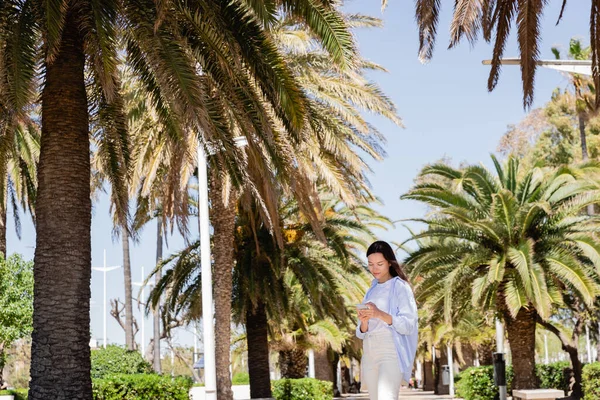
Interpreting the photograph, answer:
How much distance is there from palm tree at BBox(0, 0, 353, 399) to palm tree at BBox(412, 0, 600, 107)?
50.2 inches

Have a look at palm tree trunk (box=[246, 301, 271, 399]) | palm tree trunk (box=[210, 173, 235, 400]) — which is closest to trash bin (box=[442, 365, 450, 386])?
palm tree trunk (box=[246, 301, 271, 399])

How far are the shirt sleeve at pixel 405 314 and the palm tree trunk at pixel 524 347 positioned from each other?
16.4 m

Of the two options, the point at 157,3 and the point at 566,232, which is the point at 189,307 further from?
the point at 157,3

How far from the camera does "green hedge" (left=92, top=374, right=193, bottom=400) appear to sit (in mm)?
16750

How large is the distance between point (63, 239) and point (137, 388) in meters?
7.65

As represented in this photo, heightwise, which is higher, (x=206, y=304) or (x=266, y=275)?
(x=266, y=275)

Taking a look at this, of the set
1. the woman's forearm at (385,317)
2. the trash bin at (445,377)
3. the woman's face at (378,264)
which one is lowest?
the trash bin at (445,377)

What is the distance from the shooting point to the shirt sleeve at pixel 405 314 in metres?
5.47

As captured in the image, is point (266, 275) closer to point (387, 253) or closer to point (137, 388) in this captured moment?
point (137, 388)

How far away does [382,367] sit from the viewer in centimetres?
548

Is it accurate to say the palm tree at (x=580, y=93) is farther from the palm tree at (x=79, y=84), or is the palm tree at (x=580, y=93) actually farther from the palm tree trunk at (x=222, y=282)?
the palm tree at (x=79, y=84)

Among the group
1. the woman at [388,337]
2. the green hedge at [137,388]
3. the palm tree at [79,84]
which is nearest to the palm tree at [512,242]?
the green hedge at [137,388]

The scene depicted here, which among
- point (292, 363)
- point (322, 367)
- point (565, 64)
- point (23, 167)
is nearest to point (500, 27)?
point (565, 64)

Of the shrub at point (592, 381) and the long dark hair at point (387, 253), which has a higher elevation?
the long dark hair at point (387, 253)
